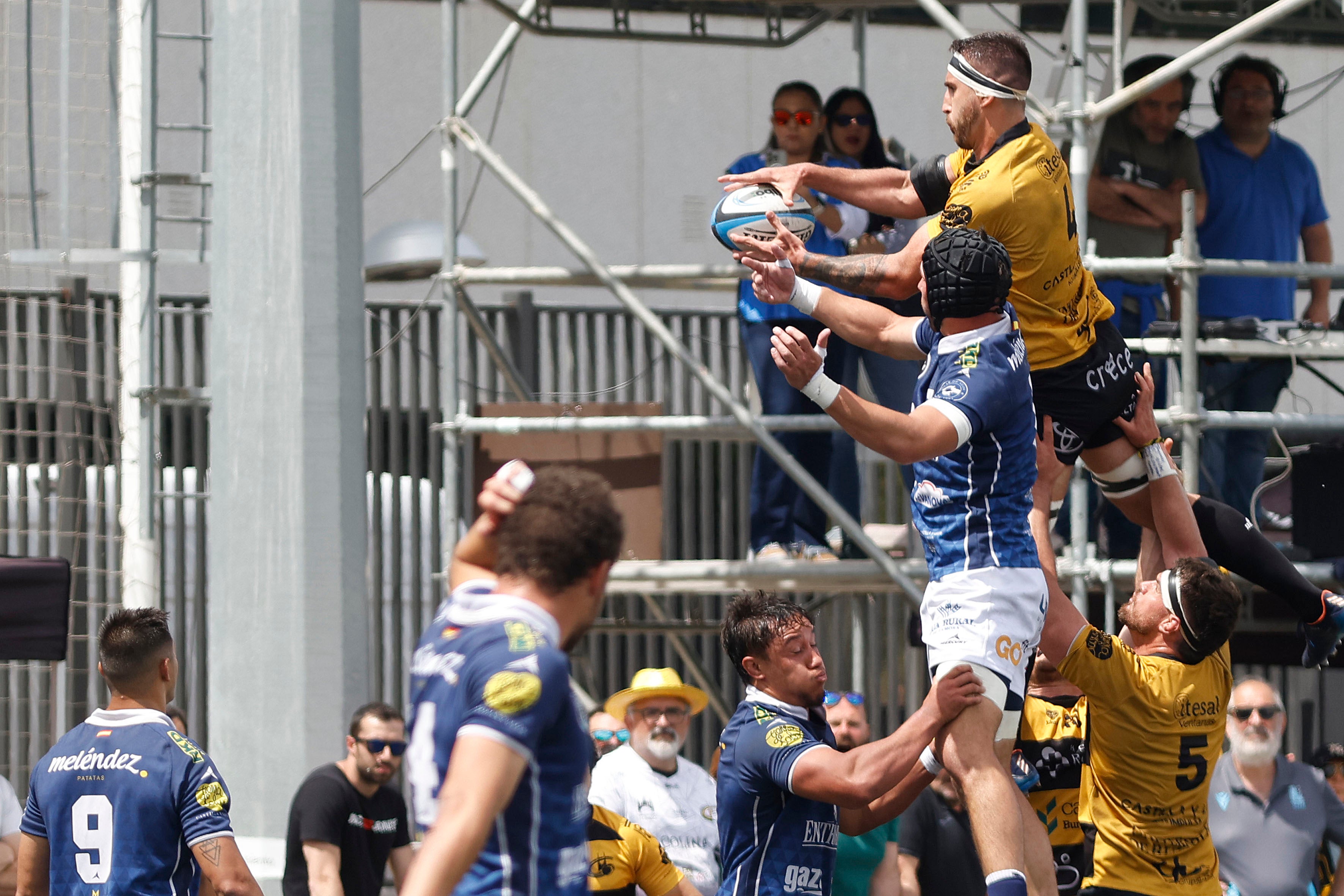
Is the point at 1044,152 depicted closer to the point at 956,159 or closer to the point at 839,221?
the point at 956,159

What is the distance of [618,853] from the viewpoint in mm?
5914

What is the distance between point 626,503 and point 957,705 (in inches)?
155

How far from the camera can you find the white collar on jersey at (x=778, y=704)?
17.7ft

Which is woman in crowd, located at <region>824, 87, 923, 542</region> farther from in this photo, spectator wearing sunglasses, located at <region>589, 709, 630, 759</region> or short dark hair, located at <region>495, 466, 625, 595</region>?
short dark hair, located at <region>495, 466, 625, 595</region>

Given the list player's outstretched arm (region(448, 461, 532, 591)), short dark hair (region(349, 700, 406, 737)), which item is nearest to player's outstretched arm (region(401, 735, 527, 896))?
player's outstretched arm (region(448, 461, 532, 591))

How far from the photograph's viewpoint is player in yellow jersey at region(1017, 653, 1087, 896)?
6805 millimetres

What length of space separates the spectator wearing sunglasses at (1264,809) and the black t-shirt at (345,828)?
3.59 m

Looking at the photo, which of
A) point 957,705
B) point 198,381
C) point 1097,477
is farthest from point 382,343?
point 957,705

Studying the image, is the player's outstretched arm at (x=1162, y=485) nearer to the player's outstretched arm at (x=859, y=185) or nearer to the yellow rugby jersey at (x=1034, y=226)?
the yellow rugby jersey at (x=1034, y=226)

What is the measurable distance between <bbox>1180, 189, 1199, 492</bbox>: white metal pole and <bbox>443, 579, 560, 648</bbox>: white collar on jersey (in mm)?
5141

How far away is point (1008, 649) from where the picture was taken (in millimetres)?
5434

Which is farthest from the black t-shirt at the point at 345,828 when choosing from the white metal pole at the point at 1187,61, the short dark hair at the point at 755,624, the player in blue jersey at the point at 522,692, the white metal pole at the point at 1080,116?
the white metal pole at the point at 1187,61

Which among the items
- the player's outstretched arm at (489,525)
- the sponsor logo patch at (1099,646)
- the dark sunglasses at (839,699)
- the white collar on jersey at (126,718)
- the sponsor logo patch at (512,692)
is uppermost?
the player's outstretched arm at (489,525)

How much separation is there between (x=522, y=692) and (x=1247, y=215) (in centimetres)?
707
